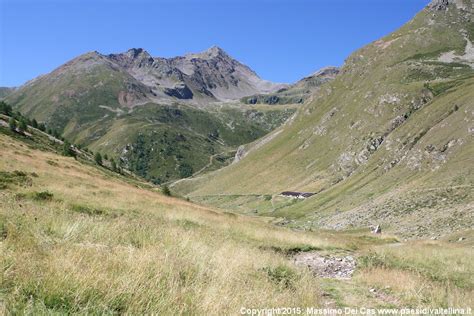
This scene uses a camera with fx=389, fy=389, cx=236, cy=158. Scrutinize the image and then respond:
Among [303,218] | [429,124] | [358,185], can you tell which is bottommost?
[303,218]

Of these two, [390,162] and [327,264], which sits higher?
[390,162]

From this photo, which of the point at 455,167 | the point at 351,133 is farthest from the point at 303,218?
→ the point at 351,133

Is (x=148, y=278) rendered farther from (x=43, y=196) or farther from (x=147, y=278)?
(x=43, y=196)

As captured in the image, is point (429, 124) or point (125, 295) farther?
point (429, 124)

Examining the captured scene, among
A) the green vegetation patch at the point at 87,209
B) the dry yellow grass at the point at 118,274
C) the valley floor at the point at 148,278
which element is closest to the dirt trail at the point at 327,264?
the valley floor at the point at 148,278

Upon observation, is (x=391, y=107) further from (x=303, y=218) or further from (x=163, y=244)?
(x=163, y=244)

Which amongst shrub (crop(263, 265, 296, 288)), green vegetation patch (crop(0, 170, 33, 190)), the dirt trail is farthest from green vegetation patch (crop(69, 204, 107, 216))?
shrub (crop(263, 265, 296, 288))

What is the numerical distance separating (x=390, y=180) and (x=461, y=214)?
48162mm

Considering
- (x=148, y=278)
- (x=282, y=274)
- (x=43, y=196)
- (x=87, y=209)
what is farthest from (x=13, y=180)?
(x=148, y=278)

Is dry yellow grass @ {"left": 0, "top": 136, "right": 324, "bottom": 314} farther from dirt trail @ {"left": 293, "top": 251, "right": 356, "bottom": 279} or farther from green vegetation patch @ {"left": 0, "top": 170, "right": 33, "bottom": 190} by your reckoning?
green vegetation patch @ {"left": 0, "top": 170, "right": 33, "bottom": 190}

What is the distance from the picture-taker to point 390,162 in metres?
115

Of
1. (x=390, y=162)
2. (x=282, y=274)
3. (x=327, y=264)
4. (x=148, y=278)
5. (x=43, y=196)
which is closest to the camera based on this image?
(x=148, y=278)

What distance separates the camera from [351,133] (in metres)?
168

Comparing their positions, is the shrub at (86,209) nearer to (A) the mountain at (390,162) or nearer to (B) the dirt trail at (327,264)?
(B) the dirt trail at (327,264)
